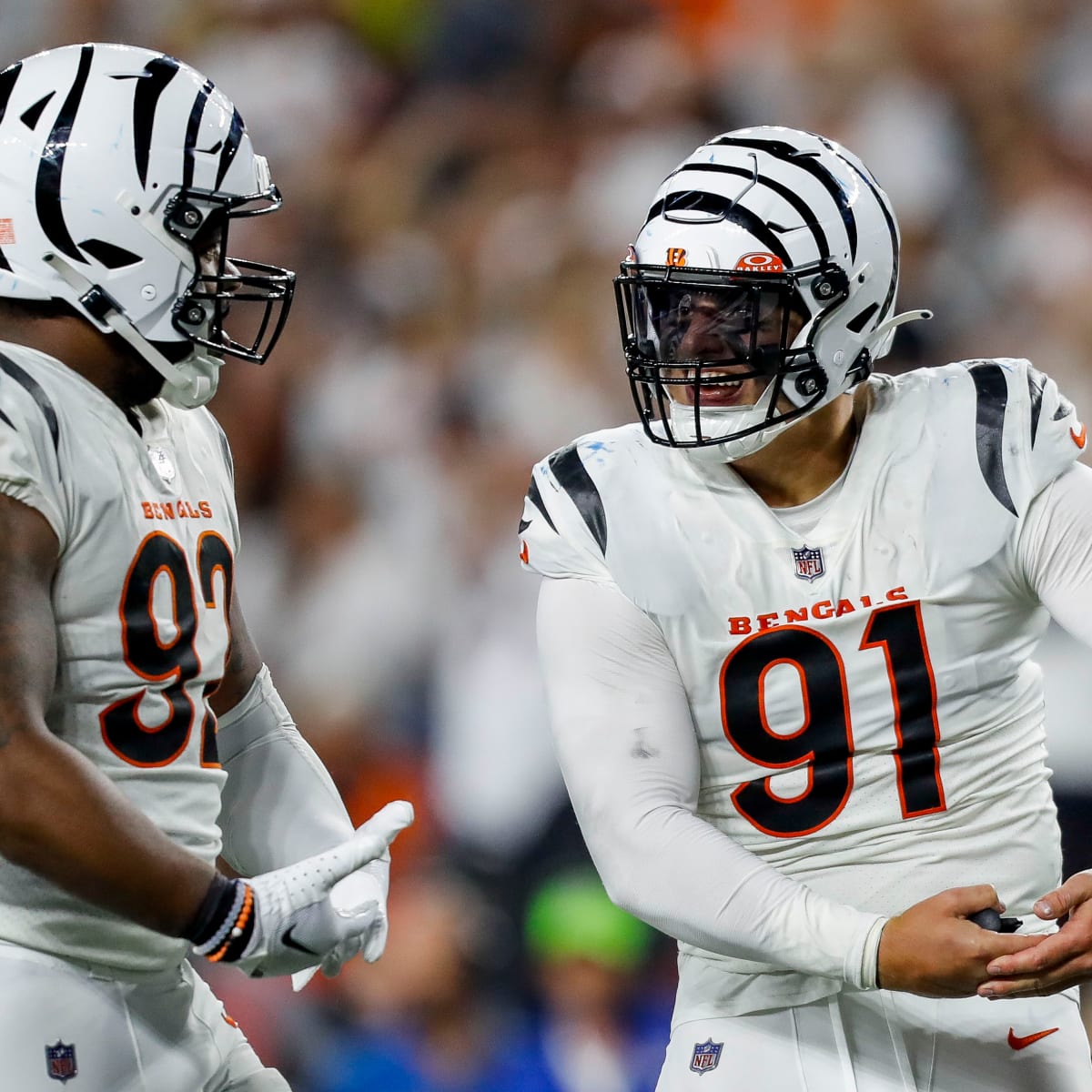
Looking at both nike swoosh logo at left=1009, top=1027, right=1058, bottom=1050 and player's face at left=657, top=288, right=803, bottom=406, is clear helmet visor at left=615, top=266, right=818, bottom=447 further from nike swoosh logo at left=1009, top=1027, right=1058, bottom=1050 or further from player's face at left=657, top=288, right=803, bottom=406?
nike swoosh logo at left=1009, top=1027, right=1058, bottom=1050

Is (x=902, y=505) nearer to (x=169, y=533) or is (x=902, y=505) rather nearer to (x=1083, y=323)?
(x=169, y=533)

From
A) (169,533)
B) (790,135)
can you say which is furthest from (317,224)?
(169,533)

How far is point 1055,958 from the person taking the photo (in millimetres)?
1548

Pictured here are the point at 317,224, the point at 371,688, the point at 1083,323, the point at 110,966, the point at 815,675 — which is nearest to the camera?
the point at 110,966

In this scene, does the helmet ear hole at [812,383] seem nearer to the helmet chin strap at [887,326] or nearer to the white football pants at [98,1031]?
the helmet chin strap at [887,326]

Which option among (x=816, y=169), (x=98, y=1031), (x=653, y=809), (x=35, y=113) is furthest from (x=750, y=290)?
(x=98, y=1031)

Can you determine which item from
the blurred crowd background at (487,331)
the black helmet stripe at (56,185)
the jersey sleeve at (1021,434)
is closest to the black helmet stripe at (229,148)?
the black helmet stripe at (56,185)

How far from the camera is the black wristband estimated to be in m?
1.49

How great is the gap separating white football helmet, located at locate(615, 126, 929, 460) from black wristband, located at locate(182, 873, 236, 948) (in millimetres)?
722

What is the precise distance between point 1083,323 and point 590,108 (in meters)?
1.20

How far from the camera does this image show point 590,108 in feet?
11.8

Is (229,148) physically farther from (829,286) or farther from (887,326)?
(887,326)

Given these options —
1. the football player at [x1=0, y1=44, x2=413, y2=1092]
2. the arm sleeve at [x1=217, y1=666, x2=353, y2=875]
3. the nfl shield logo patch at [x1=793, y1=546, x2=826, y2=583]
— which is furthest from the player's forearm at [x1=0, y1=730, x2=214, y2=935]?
the nfl shield logo patch at [x1=793, y1=546, x2=826, y2=583]

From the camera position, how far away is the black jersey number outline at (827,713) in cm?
181
